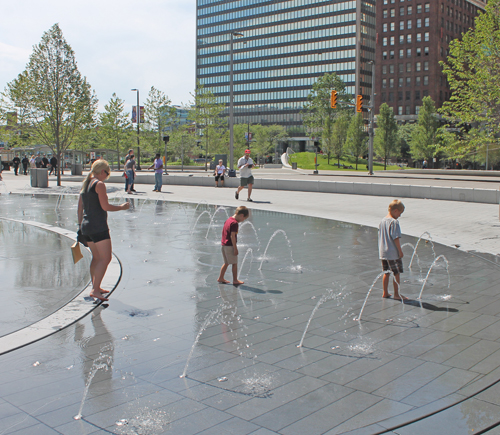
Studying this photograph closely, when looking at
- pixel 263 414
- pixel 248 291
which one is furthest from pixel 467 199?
pixel 263 414

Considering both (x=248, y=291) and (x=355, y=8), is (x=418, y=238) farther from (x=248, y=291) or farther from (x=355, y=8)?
(x=355, y=8)

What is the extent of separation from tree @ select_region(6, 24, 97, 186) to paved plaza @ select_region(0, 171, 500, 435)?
19.1 meters

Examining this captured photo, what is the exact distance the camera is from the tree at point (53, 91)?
89.5 feet

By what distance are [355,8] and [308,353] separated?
124 metres

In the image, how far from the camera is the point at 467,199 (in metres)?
20.1

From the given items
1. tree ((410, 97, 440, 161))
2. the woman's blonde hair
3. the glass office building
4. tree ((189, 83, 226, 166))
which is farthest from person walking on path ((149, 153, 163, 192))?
the glass office building

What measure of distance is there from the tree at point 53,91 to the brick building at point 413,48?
307 ft

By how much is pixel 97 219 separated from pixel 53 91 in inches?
937

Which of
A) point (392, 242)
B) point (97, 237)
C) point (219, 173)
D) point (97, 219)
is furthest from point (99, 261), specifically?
point (219, 173)

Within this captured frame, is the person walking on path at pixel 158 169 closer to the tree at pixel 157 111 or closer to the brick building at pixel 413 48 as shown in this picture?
the tree at pixel 157 111

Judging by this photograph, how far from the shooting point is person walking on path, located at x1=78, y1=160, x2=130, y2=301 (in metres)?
6.41

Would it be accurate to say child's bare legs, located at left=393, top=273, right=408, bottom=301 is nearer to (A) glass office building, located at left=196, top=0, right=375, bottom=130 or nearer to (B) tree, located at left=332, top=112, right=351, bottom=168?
(B) tree, located at left=332, top=112, right=351, bottom=168

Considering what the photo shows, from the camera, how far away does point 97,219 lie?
641cm

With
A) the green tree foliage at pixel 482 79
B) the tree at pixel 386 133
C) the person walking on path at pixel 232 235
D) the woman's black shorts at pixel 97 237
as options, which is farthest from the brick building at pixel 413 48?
the woman's black shorts at pixel 97 237
